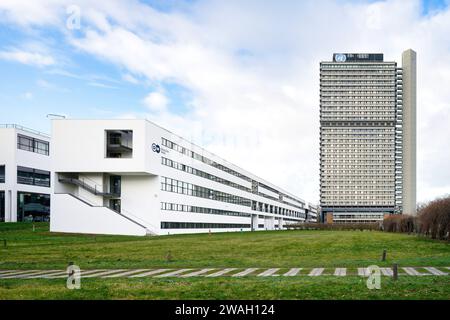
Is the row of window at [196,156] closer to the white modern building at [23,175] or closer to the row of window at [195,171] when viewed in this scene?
the row of window at [195,171]

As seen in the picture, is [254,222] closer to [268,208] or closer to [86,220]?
[268,208]

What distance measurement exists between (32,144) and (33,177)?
589cm

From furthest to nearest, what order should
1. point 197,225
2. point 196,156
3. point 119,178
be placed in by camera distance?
point 196,156
point 197,225
point 119,178

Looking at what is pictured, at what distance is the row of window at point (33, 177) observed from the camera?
3359 inches

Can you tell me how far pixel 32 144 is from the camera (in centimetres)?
8994

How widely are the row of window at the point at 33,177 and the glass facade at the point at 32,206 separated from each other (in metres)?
1.98

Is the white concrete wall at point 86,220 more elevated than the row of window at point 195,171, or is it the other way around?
the row of window at point 195,171

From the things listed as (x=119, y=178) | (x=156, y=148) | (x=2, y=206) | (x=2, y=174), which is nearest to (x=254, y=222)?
→ (x=119, y=178)

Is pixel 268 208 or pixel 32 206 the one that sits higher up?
pixel 32 206

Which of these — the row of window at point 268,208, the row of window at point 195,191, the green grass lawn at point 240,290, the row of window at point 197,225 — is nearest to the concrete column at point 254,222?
the row of window at point 268,208
